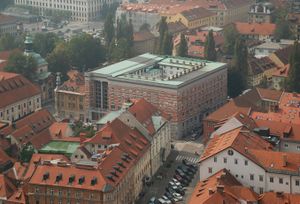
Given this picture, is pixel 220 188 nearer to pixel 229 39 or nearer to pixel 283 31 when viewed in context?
pixel 229 39

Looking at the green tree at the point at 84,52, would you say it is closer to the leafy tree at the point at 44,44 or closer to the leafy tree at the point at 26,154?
the leafy tree at the point at 44,44

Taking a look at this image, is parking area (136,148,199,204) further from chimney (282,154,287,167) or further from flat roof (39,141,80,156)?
chimney (282,154,287,167)

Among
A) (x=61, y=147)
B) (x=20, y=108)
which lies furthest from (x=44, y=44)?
(x=61, y=147)

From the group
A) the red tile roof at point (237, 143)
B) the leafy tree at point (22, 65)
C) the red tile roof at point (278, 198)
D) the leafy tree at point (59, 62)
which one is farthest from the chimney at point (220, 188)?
the leafy tree at point (59, 62)

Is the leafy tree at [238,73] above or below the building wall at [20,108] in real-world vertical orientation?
above

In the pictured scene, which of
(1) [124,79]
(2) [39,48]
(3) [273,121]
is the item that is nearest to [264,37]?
(2) [39,48]

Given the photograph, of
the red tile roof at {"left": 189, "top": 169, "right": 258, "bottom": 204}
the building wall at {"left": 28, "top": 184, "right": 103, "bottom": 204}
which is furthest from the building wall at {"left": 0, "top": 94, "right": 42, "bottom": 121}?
the red tile roof at {"left": 189, "top": 169, "right": 258, "bottom": 204}
